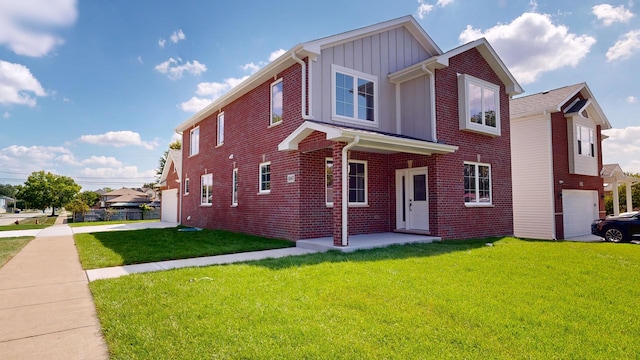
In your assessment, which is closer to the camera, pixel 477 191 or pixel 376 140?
pixel 376 140

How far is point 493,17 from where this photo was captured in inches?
465

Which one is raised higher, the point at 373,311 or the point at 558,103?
the point at 558,103

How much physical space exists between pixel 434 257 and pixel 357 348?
5.01m

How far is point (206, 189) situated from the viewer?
17.1 metres

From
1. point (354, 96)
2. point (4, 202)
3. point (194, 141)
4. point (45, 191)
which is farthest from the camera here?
point (4, 202)

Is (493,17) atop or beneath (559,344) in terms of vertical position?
atop

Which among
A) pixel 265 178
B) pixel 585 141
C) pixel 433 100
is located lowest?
pixel 265 178

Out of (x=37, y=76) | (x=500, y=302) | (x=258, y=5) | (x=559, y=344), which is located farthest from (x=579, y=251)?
(x=37, y=76)

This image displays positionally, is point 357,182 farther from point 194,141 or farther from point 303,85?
point 194,141

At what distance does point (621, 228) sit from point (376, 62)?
1140cm

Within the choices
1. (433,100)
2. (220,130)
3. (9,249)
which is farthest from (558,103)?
(9,249)

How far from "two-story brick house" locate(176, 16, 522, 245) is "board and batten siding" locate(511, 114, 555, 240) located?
2.48m

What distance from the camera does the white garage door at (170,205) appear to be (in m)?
22.3

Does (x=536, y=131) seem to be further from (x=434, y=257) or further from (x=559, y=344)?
(x=559, y=344)
